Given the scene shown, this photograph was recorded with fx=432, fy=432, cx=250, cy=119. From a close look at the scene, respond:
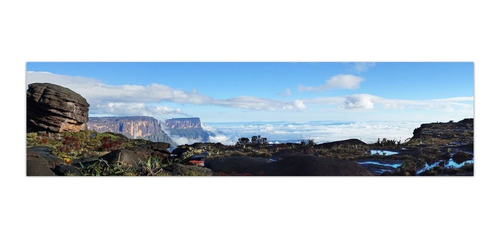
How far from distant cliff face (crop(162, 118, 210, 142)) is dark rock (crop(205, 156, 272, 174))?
0.60 m

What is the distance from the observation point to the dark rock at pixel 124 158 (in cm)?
938

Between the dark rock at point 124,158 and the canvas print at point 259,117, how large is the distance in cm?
3

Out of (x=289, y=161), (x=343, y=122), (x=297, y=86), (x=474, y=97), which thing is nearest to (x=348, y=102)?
(x=343, y=122)

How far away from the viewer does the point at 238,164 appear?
30.7 feet

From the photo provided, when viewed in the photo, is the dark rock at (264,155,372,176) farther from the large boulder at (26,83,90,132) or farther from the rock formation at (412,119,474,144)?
the large boulder at (26,83,90,132)

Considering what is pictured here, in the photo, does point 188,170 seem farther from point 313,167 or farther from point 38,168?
point 38,168

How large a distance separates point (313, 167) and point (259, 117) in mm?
1602

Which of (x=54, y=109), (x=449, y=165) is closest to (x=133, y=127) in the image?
(x=54, y=109)

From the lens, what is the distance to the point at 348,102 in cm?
935

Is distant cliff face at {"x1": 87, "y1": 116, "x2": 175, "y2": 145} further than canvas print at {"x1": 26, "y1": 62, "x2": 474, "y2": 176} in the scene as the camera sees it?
Yes

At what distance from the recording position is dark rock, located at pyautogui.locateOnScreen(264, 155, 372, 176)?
9.03m

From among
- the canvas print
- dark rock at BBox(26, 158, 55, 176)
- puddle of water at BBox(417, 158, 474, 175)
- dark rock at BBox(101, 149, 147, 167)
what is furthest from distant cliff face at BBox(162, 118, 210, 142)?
puddle of water at BBox(417, 158, 474, 175)
